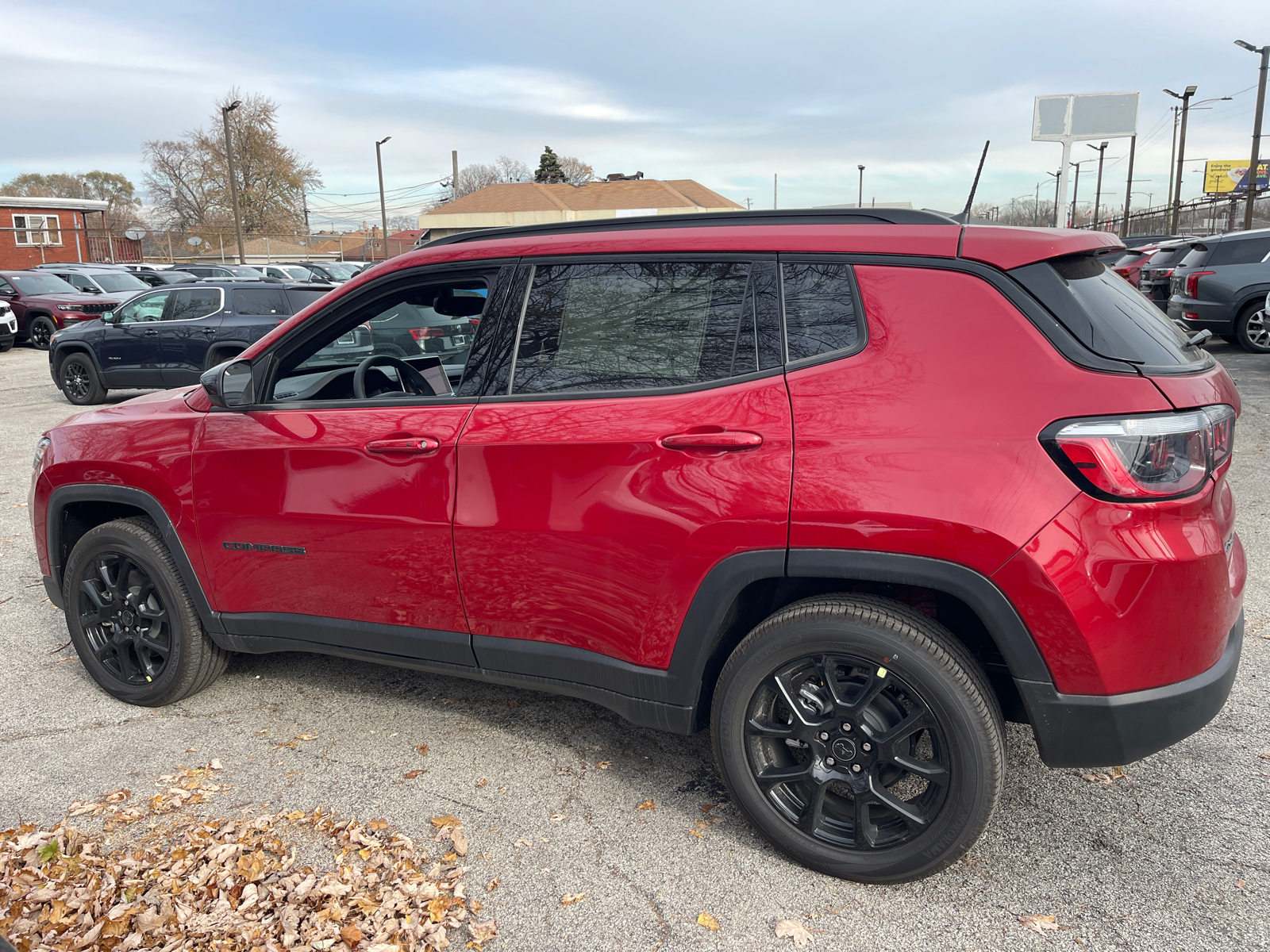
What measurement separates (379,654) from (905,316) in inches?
84.8

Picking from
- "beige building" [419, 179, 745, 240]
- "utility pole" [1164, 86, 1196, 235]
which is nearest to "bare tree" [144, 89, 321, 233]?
"beige building" [419, 179, 745, 240]

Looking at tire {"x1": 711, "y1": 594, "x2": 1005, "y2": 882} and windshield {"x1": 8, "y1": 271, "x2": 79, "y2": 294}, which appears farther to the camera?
windshield {"x1": 8, "y1": 271, "x2": 79, "y2": 294}

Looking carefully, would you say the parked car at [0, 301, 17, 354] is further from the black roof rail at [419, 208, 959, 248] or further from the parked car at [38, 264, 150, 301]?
the black roof rail at [419, 208, 959, 248]

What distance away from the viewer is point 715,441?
8.50 ft

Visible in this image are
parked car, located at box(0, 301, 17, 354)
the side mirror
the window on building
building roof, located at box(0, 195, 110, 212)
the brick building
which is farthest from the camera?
the window on building

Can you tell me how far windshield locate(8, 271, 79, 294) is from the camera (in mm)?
21953

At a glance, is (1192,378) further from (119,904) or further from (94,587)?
(94,587)

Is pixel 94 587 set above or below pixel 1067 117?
below

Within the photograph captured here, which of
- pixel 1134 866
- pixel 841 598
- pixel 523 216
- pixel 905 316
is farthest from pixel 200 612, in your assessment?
pixel 523 216

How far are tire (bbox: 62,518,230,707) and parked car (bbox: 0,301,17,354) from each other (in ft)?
68.4

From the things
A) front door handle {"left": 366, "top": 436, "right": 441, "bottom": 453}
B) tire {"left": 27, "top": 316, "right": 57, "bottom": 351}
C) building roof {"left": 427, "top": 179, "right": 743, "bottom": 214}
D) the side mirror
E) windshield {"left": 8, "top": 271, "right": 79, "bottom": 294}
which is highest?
building roof {"left": 427, "top": 179, "right": 743, "bottom": 214}

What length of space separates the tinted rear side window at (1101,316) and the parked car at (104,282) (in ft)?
76.2

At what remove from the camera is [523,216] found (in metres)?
56.8

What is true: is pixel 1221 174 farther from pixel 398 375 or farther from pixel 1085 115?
pixel 398 375
